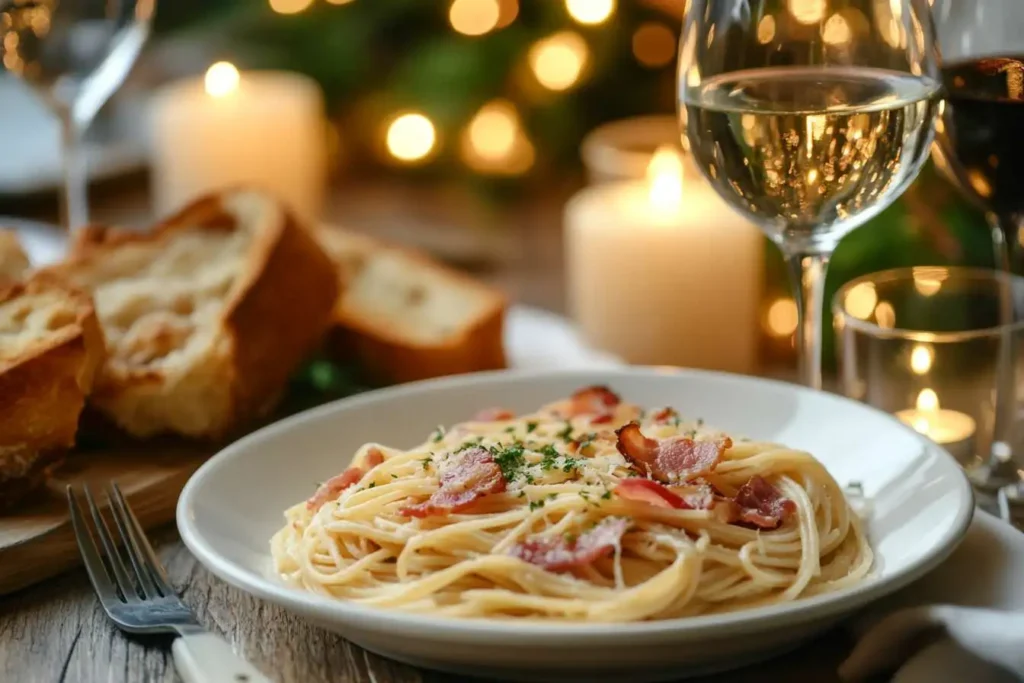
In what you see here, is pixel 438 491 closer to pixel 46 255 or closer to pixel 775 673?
pixel 775 673

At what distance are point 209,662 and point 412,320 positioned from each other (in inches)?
55.5

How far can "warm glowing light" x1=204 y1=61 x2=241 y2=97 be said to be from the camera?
3.95 meters

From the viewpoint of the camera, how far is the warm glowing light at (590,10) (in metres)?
3.67

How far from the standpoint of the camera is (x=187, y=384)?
223cm

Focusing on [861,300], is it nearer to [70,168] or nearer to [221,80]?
[70,168]

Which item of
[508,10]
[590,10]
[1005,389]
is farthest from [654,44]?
[1005,389]

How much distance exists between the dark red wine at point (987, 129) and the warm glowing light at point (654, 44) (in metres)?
1.82

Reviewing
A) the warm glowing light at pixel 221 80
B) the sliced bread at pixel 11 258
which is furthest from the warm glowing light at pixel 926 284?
the warm glowing light at pixel 221 80

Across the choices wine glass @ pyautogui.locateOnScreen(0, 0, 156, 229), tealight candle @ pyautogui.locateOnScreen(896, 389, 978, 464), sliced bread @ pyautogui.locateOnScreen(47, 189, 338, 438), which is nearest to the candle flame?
tealight candle @ pyautogui.locateOnScreen(896, 389, 978, 464)

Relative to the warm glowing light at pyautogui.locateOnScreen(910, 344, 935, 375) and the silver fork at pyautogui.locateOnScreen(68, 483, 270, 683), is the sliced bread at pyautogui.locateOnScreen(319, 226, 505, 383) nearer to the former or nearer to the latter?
the silver fork at pyautogui.locateOnScreen(68, 483, 270, 683)

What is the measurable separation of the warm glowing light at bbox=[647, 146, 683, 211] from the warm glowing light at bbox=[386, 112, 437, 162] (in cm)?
94

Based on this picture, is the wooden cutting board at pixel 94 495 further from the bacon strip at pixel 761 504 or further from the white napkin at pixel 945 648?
the white napkin at pixel 945 648

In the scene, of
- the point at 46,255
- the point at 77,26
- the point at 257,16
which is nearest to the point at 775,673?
the point at 77,26

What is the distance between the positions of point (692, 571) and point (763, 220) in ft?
2.16
